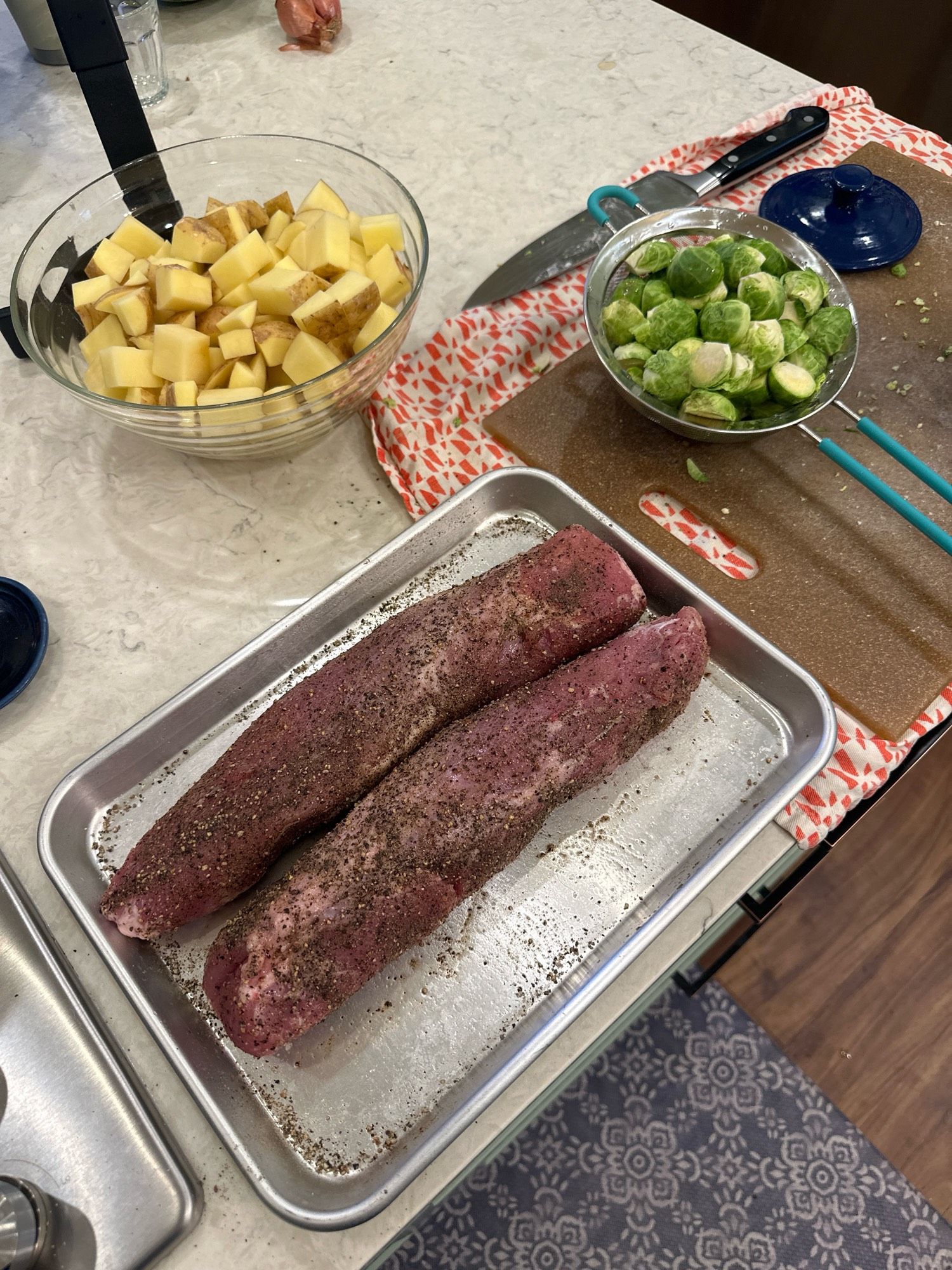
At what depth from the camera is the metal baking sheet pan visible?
95 cm

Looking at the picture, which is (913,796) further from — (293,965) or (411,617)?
(293,965)

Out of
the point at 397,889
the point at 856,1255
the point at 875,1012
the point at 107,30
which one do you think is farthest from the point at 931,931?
the point at 107,30

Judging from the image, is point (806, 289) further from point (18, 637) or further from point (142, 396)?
point (18, 637)

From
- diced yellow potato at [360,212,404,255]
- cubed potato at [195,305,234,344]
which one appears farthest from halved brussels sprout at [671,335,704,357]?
cubed potato at [195,305,234,344]

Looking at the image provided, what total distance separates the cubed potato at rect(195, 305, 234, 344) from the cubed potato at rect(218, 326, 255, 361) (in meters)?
0.04

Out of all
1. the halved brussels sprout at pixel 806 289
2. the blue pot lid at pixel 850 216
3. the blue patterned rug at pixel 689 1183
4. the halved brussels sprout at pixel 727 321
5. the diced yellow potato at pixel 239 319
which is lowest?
the blue patterned rug at pixel 689 1183

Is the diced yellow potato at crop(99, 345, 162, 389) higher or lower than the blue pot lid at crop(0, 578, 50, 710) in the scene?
higher

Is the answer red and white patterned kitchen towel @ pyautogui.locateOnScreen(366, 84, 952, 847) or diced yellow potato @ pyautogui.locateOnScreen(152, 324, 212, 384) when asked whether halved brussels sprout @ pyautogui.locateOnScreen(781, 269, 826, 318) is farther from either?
diced yellow potato @ pyautogui.locateOnScreen(152, 324, 212, 384)

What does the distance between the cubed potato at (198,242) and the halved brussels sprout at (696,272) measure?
31.5 inches

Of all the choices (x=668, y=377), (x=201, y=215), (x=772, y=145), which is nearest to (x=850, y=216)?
(x=772, y=145)

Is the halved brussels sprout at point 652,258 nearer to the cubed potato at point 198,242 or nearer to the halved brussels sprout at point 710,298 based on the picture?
the halved brussels sprout at point 710,298

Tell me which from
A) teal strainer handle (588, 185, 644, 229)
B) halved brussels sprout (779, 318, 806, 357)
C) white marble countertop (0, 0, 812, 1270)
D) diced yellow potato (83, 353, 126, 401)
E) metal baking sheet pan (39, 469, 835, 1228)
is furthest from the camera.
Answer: teal strainer handle (588, 185, 644, 229)

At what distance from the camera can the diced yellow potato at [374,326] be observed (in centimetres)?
133

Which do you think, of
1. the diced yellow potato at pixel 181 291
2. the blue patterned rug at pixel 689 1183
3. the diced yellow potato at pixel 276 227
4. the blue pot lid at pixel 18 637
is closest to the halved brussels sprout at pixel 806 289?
the diced yellow potato at pixel 276 227
